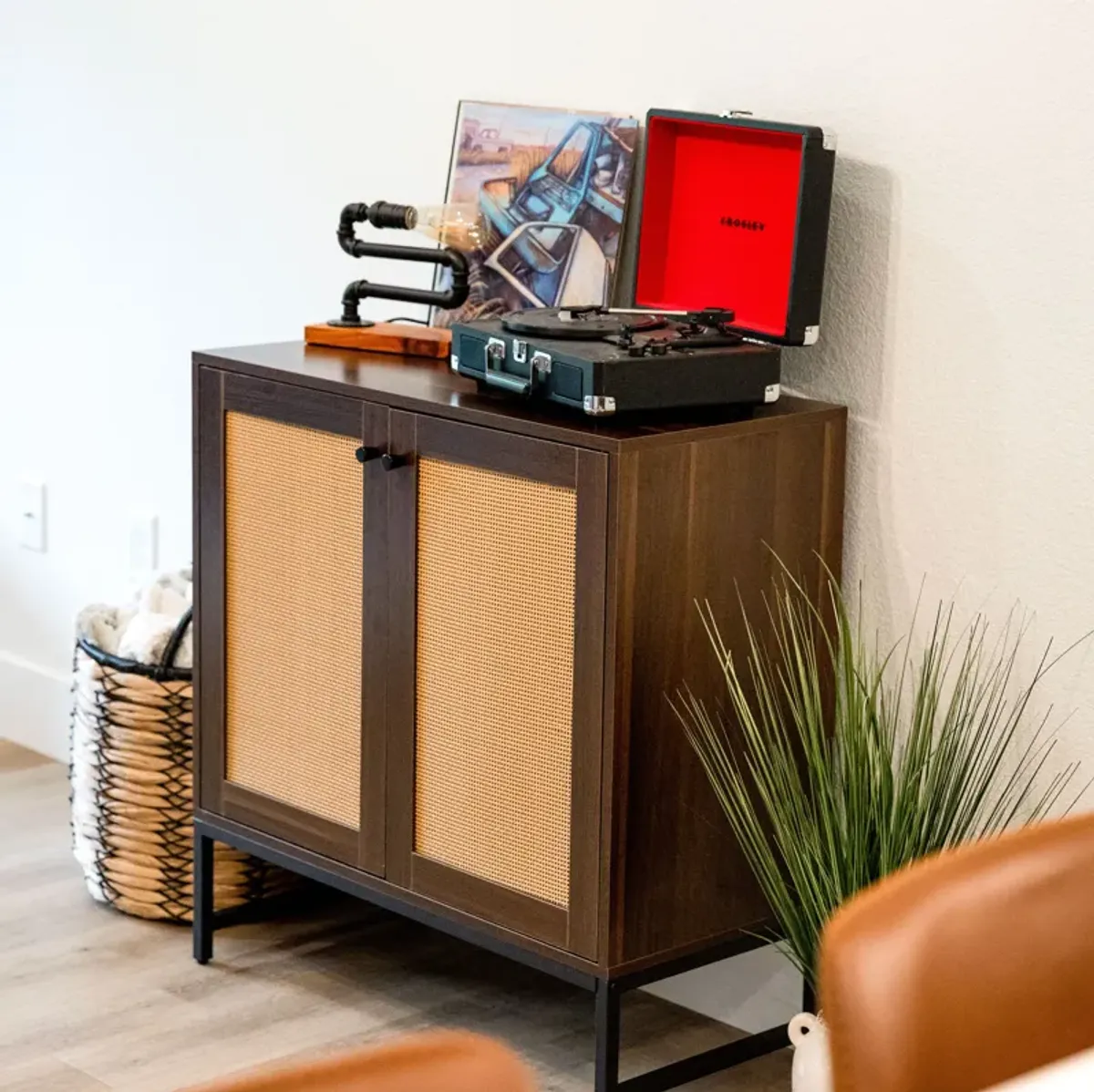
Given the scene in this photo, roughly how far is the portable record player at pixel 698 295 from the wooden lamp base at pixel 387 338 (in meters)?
0.23

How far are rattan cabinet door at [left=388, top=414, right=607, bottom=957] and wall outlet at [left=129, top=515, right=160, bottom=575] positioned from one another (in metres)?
1.12

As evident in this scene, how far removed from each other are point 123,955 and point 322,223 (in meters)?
1.18

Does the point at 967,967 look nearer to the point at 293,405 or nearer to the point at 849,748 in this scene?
the point at 849,748

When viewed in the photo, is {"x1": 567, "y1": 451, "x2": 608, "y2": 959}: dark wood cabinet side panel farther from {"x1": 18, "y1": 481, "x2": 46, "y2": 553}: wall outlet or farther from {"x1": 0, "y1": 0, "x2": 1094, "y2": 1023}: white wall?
{"x1": 18, "y1": 481, "x2": 46, "y2": 553}: wall outlet

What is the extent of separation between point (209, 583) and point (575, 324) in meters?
0.71

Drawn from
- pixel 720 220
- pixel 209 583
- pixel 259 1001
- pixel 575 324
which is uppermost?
pixel 720 220

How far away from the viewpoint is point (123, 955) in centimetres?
287

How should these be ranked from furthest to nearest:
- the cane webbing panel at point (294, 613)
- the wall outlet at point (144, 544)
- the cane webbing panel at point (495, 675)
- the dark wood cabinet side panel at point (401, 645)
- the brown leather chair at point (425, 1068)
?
the wall outlet at point (144, 544)
the cane webbing panel at point (294, 613)
the dark wood cabinet side panel at point (401, 645)
the cane webbing panel at point (495, 675)
the brown leather chair at point (425, 1068)

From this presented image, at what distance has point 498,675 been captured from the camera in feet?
7.67

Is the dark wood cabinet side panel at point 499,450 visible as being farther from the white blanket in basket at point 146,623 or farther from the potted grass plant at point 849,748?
the white blanket in basket at point 146,623

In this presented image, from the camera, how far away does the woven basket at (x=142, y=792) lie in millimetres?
2889

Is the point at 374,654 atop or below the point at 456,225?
below

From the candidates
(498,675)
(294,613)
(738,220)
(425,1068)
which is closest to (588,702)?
(498,675)

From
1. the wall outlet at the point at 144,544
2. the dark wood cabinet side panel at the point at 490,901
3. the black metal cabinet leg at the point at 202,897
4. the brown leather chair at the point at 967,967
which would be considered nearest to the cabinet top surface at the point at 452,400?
the dark wood cabinet side panel at the point at 490,901
